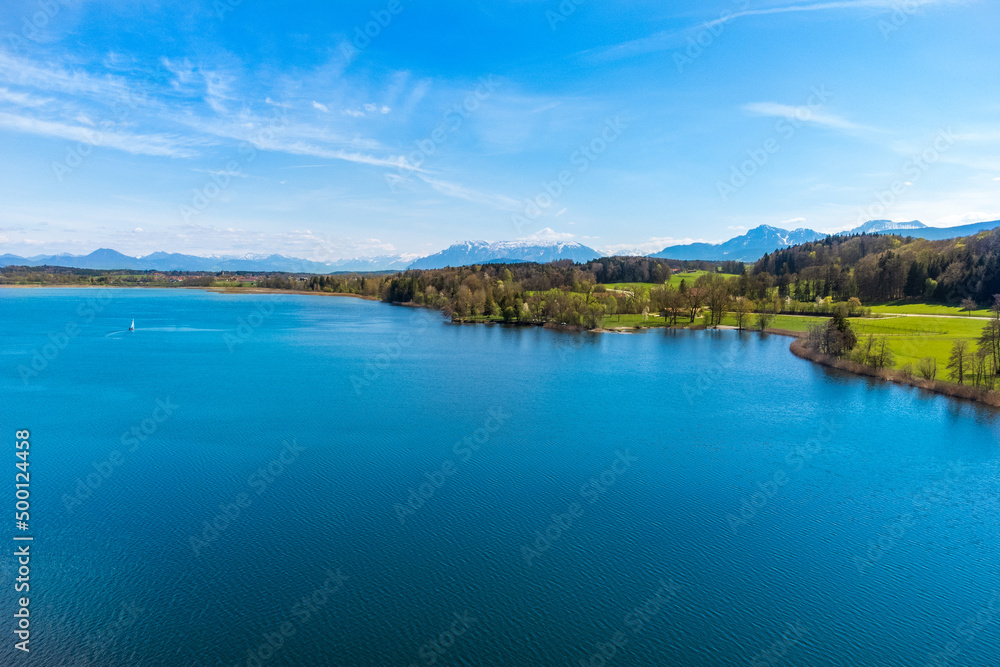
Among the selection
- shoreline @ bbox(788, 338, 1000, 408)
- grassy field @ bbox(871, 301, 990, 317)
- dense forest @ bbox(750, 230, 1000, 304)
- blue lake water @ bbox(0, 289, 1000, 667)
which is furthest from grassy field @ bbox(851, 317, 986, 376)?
dense forest @ bbox(750, 230, 1000, 304)

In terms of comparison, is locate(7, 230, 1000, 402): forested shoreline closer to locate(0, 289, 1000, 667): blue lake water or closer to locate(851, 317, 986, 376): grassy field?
locate(851, 317, 986, 376): grassy field

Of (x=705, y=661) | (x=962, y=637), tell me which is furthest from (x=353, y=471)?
(x=962, y=637)

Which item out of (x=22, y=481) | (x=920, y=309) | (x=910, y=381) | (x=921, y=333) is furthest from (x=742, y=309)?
(x=22, y=481)

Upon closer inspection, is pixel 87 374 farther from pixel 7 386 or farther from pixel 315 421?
pixel 315 421

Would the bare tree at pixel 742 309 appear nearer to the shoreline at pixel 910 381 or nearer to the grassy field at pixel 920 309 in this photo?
the grassy field at pixel 920 309

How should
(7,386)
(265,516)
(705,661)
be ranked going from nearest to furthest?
(705,661) → (265,516) → (7,386)

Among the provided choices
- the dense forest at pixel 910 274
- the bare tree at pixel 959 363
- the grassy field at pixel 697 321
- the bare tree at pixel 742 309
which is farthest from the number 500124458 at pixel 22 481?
the dense forest at pixel 910 274

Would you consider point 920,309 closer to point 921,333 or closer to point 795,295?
point 795,295
